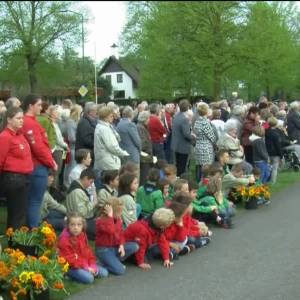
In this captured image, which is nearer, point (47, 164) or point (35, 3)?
point (47, 164)

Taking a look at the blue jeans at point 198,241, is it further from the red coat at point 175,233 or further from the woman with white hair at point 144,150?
the woman with white hair at point 144,150

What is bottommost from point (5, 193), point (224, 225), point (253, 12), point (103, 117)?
point (224, 225)

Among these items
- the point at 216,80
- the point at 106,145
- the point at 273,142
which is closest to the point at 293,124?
the point at 273,142

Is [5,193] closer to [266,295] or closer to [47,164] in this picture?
[47,164]

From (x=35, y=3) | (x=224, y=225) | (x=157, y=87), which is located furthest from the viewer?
(x=35, y=3)

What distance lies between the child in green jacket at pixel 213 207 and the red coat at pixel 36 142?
2.72 meters

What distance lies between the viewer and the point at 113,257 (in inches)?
272

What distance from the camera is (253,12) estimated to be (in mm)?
Answer: 27219

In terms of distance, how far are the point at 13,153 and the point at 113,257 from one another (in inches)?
65.2

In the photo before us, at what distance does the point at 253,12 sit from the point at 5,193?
72.9ft

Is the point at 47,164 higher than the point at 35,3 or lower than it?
lower

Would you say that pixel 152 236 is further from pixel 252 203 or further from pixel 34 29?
pixel 34 29

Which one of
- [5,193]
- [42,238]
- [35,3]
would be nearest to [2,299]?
[42,238]

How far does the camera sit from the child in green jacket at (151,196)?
8445 mm
